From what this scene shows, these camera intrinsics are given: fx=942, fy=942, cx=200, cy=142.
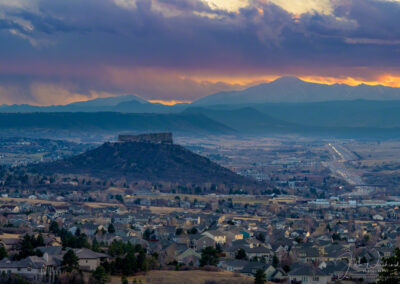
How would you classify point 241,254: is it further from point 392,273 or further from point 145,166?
point 145,166

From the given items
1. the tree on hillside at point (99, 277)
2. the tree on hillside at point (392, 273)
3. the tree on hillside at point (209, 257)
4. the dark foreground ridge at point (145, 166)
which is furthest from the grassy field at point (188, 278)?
the dark foreground ridge at point (145, 166)

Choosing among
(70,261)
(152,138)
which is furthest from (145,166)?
(70,261)

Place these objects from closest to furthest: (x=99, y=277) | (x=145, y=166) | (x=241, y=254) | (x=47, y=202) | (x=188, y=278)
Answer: (x=99, y=277)
(x=188, y=278)
(x=241, y=254)
(x=47, y=202)
(x=145, y=166)

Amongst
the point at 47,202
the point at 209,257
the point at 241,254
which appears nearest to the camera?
the point at 209,257

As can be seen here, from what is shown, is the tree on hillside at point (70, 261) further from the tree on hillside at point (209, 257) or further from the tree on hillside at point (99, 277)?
the tree on hillside at point (209, 257)

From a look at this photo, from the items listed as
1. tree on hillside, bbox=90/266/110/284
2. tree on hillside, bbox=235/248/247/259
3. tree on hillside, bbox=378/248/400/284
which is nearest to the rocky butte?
tree on hillside, bbox=235/248/247/259
